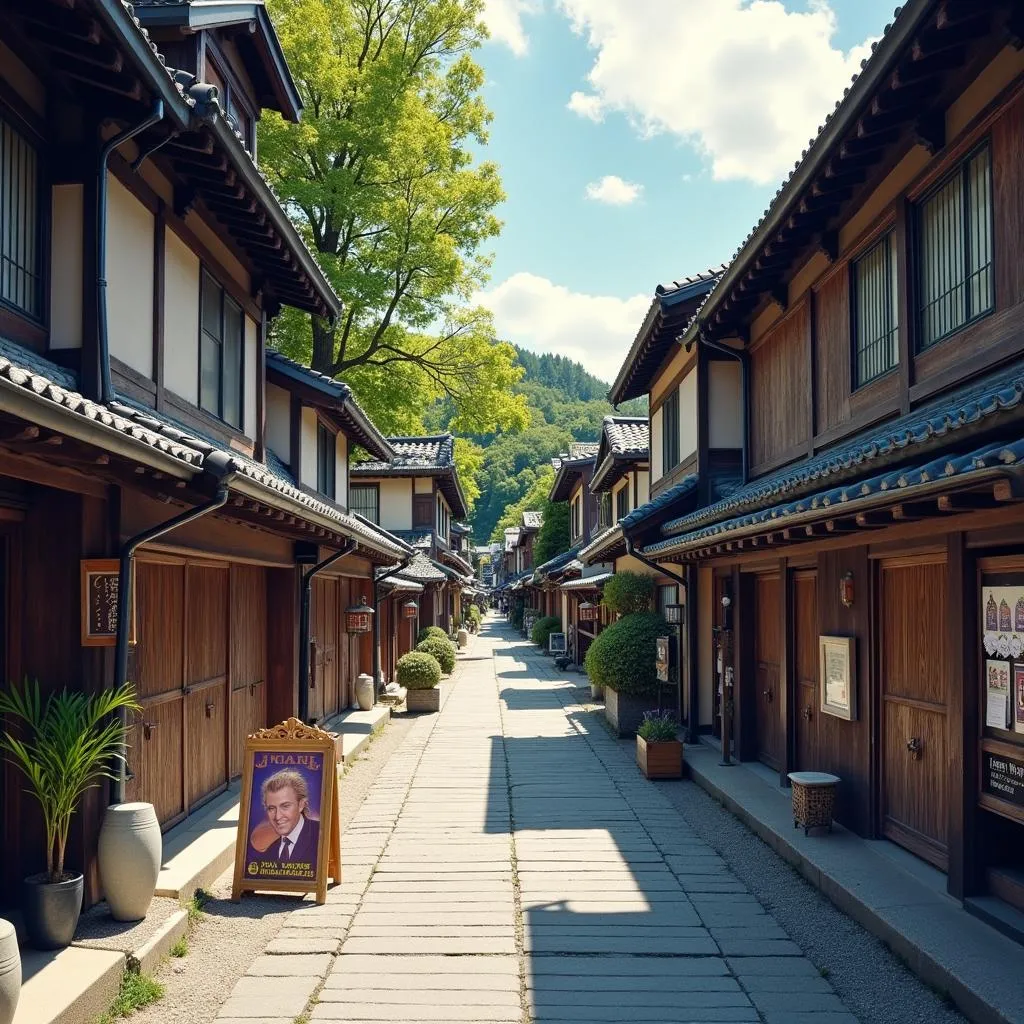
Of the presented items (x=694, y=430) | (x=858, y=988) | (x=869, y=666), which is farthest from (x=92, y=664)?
(x=694, y=430)

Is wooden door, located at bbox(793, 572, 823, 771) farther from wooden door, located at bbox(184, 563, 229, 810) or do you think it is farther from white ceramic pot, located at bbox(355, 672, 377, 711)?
white ceramic pot, located at bbox(355, 672, 377, 711)

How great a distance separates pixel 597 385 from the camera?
151500mm

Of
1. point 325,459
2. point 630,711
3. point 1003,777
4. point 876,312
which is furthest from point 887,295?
point 325,459

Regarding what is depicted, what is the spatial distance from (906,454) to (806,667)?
4.80 metres

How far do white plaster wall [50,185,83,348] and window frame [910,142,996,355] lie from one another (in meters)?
6.27

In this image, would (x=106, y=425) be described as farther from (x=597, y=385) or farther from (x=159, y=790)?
(x=597, y=385)

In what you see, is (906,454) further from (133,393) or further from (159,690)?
(159,690)

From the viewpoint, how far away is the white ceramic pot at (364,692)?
56.5ft

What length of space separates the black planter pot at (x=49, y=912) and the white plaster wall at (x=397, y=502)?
2434cm

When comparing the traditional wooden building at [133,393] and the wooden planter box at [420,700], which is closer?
the traditional wooden building at [133,393]

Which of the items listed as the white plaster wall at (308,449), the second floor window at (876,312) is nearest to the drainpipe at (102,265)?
the second floor window at (876,312)

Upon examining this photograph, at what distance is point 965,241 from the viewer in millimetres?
6836

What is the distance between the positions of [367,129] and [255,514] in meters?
13.7

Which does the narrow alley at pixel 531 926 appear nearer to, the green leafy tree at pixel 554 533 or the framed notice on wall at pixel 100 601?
the framed notice on wall at pixel 100 601
